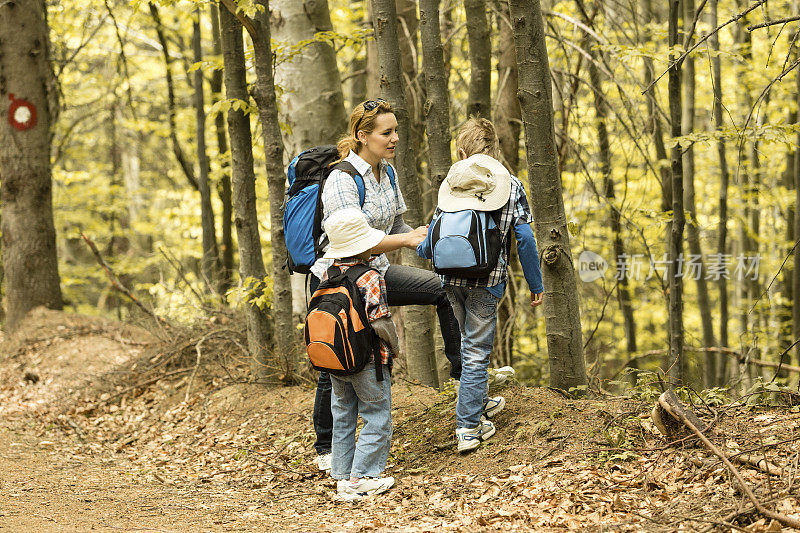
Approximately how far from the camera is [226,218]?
36.7ft

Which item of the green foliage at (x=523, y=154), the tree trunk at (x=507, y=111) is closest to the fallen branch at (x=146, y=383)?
the green foliage at (x=523, y=154)

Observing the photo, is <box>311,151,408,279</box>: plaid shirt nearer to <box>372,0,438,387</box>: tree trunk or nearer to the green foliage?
<box>372,0,438,387</box>: tree trunk

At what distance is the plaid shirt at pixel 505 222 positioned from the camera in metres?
3.90

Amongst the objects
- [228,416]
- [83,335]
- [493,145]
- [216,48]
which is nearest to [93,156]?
[216,48]

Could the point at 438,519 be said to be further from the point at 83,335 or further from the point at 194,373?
the point at 83,335

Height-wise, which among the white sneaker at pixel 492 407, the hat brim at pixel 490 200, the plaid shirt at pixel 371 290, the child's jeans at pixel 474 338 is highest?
the hat brim at pixel 490 200

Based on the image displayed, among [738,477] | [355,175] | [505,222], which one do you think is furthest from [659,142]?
[738,477]

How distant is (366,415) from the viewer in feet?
13.0

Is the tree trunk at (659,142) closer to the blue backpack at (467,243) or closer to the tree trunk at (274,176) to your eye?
the blue backpack at (467,243)

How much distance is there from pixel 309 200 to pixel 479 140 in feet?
3.50

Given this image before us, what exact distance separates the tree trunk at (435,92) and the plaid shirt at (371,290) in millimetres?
1743

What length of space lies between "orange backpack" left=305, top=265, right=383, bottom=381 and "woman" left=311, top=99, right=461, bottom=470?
0.23 m

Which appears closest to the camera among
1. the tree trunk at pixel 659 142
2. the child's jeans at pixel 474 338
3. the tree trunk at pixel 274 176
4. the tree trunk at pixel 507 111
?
the child's jeans at pixel 474 338

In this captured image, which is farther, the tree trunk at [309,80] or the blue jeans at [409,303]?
the tree trunk at [309,80]
